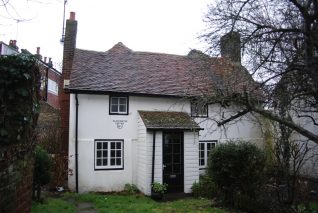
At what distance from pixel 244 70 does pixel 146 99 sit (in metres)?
8.32

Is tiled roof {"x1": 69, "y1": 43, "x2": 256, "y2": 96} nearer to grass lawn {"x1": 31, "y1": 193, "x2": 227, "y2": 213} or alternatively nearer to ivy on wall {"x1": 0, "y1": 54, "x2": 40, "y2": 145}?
grass lawn {"x1": 31, "y1": 193, "x2": 227, "y2": 213}

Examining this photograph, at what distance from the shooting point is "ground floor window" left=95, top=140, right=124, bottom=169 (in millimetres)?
16047

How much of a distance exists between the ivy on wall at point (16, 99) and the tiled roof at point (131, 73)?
31.0 feet

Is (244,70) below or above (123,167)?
above

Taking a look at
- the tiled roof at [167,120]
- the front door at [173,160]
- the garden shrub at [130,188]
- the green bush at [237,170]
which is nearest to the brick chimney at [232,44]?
the green bush at [237,170]

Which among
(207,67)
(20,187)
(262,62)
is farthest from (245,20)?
(20,187)

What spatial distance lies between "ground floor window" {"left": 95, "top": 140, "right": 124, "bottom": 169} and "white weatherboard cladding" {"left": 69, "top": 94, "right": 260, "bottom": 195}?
201mm

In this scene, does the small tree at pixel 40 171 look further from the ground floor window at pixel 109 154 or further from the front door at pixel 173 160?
the front door at pixel 173 160

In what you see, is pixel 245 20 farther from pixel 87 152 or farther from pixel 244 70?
pixel 87 152

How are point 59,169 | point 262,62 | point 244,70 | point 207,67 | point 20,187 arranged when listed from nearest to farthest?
point 20,187 < point 262,62 < point 244,70 < point 207,67 < point 59,169

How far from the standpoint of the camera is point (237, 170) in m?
11.9

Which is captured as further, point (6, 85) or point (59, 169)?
point (59, 169)

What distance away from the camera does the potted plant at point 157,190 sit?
47.3ft

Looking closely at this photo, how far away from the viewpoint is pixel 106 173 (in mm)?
16016
